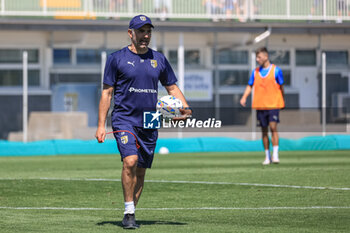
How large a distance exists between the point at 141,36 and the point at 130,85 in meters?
0.49

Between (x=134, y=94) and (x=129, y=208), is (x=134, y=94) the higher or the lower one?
the higher one

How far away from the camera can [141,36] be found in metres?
8.02

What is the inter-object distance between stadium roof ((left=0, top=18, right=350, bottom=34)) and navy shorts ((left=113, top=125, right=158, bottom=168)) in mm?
20708

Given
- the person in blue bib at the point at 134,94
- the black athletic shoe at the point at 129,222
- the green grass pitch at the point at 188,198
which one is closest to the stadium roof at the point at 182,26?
the green grass pitch at the point at 188,198

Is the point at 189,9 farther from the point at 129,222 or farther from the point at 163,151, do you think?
the point at 129,222

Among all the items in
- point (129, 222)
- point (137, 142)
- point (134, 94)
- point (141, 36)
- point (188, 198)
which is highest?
point (141, 36)

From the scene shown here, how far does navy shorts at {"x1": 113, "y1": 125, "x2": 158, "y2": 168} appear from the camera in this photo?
790 cm

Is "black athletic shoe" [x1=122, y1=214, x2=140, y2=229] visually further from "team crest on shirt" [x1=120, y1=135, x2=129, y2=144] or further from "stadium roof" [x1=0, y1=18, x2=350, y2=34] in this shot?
"stadium roof" [x1=0, y1=18, x2=350, y2=34]

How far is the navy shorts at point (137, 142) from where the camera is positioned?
790 cm

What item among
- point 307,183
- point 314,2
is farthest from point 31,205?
point 314,2

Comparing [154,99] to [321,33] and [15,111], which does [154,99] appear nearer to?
[15,111]

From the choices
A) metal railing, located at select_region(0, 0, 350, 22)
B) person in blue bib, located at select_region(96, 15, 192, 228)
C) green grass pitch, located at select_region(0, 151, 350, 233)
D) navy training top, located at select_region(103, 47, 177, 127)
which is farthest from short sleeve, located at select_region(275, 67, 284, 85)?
metal railing, located at select_region(0, 0, 350, 22)

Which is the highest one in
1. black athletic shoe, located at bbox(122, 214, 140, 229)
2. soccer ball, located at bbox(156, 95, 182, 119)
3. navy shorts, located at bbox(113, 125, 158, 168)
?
soccer ball, located at bbox(156, 95, 182, 119)

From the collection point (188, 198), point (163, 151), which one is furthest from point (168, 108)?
point (163, 151)
